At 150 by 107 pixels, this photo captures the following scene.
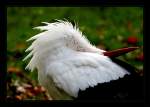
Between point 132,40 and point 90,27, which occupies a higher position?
point 90,27

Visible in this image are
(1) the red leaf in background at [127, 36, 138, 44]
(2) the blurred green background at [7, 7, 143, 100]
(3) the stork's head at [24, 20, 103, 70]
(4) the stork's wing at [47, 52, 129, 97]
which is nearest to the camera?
(4) the stork's wing at [47, 52, 129, 97]

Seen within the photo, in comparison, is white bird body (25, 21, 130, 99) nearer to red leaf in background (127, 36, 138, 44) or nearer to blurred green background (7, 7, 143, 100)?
blurred green background (7, 7, 143, 100)

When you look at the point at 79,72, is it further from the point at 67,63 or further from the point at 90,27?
the point at 90,27

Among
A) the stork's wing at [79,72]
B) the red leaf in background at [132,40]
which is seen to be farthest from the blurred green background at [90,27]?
the stork's wing at [79,72]

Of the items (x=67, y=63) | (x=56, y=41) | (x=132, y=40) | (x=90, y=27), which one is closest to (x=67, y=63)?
(x=67, y=63)

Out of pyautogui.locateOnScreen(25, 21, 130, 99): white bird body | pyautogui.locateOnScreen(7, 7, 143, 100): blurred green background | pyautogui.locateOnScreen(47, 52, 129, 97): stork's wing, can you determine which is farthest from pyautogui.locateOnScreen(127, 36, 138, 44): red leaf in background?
pyautogui.locateOnScreen(47, 52, 129, 97): stork's wing

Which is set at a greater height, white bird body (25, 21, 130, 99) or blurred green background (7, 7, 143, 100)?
blurred green background (7, 7, 143, 100)
